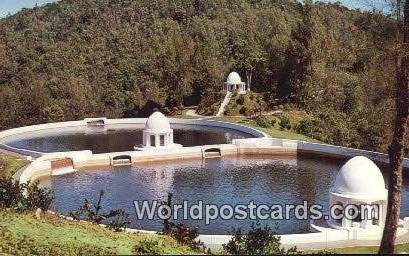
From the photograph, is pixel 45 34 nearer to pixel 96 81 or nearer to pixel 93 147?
pixel 96 81

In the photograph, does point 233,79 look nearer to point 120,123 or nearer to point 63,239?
point 120,123

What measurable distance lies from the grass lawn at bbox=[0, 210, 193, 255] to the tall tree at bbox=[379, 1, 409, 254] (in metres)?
5.77

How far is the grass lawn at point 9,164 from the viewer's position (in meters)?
35.0

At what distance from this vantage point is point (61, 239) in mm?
15922

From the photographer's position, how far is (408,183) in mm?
34812

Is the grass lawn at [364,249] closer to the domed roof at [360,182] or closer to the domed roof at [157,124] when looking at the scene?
the domed roof at [360,182]

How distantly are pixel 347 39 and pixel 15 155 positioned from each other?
164 ft

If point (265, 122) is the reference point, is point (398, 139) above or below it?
above

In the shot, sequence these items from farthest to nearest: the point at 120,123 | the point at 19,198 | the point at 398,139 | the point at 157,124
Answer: the point at 120,123, the point at 157,124, the point at 19,198, the point at 398,139

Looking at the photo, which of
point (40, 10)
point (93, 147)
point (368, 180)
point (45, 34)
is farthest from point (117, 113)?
point (40, 10)

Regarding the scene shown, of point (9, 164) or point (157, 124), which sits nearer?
point (9, 164)

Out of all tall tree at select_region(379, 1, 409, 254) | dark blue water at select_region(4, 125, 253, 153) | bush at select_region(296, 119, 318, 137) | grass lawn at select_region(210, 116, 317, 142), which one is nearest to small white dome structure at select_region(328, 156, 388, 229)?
tall tree at select_region(379, 1, 409, 254)

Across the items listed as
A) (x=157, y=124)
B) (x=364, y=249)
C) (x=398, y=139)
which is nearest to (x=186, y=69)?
(x=157, y=124)

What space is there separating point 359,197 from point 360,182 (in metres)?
0.61
